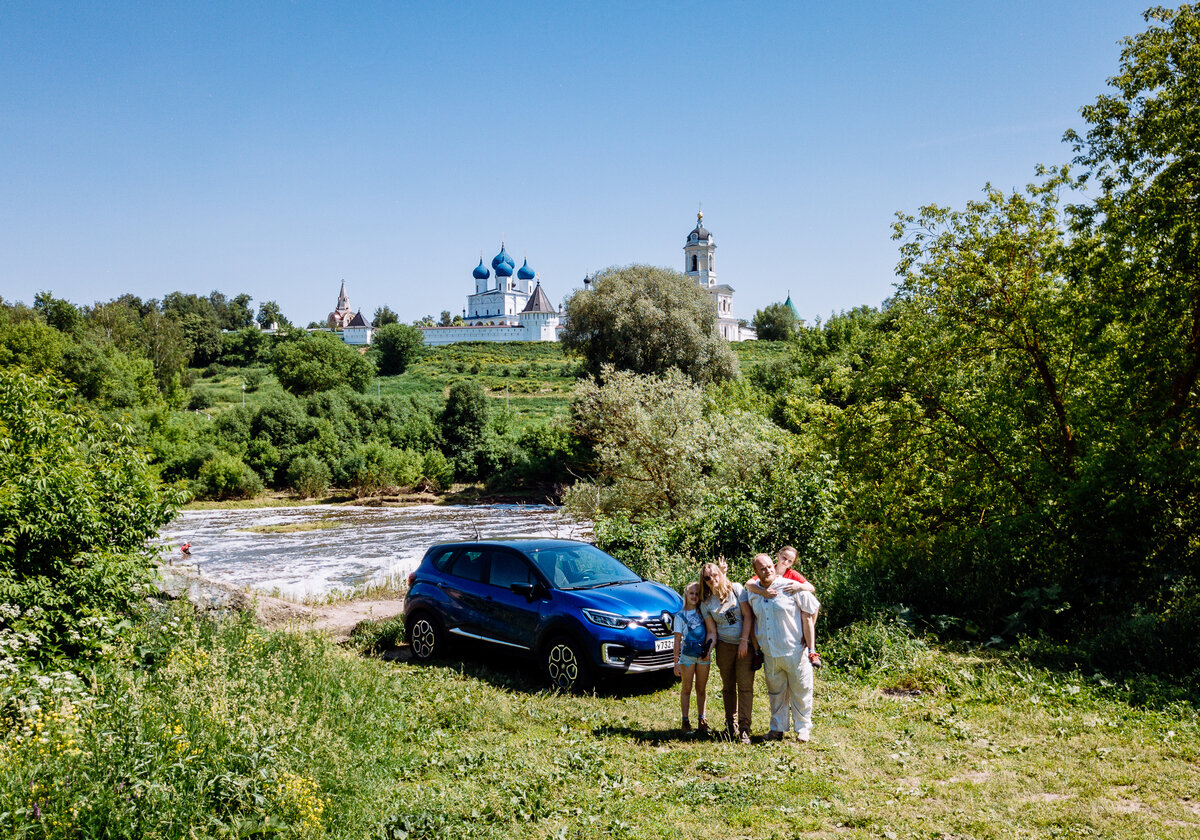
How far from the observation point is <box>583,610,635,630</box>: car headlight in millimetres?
9219

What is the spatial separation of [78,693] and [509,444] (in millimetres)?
51377

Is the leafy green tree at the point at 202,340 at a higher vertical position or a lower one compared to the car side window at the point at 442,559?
higher

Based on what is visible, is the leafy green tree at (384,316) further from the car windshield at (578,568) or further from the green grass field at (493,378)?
the car windshield at (578,568)

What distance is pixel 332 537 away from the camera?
35906 mm

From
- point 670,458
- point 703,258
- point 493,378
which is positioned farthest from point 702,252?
point 670,458

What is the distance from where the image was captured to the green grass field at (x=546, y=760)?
4.95 metres

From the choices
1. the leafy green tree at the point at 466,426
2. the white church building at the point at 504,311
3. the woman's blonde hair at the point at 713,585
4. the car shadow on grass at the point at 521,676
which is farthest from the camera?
the white church building at the point at 504,311

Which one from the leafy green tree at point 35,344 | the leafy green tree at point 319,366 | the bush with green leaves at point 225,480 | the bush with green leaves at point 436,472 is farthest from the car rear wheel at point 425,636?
the leafy green tree at point 319,366

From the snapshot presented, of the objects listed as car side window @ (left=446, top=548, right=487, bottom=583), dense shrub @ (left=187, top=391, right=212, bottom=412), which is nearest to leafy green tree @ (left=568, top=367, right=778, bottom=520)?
car side window @ (left=446, top=548, right=487, bottom=583)

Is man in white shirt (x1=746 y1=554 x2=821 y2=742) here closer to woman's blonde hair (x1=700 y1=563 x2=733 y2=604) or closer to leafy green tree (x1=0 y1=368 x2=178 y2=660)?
woman's blonde hair (x1=700 y1=563 x2=733 y2=604)

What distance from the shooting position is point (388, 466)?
183 ft

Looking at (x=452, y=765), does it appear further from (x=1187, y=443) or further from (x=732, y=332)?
(x=732, y=332)

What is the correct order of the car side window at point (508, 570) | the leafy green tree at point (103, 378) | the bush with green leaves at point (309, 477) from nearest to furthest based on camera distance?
the car side window at point (508, 570), the bush with green leaves at point (309, 477), the leafy green tree at point (103, 378)

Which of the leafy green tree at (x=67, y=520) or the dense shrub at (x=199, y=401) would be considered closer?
the leafy green tree at (x=67, y=520)
